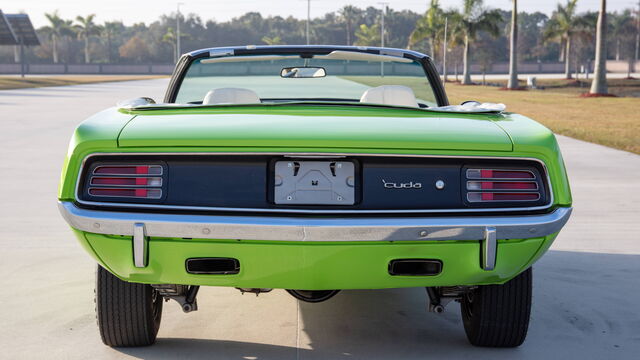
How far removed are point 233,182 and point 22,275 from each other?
252cm

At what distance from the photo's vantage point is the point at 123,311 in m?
3.59

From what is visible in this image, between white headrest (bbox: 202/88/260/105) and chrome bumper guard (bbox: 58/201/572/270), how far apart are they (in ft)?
4.26

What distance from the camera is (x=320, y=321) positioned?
13.9 ft

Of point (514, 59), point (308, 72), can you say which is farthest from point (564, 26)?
point (308, 72)

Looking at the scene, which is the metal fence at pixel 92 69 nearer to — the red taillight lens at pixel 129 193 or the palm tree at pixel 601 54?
the palm tree at pixel 601 54

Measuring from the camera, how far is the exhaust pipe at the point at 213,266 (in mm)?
3163

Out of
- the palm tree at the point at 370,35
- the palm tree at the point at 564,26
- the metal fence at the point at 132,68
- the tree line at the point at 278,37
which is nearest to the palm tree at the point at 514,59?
the palm tree at the point at 564,26

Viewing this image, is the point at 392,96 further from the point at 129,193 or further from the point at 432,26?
the point at 432,26

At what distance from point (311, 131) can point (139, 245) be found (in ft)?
2.47

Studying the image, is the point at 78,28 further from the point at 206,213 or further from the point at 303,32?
the point at 206,213

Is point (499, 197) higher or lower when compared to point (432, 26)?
lower

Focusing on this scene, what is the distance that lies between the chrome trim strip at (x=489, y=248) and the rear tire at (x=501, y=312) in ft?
1.41

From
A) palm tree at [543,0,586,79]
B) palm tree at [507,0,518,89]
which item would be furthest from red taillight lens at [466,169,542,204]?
palm tree at [543,0,586,79]

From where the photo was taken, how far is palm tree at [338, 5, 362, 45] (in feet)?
470
